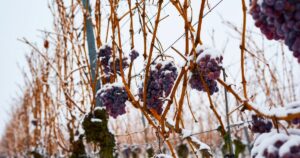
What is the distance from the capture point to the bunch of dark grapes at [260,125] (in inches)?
34.4

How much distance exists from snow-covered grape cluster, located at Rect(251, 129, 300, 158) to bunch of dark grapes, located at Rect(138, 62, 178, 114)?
27.7 inches

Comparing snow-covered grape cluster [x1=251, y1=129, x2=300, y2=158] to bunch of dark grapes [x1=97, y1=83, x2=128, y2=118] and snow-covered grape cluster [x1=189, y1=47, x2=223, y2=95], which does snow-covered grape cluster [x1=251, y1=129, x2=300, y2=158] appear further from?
bunch of dark grapes [x1=97, y1=83, x2=128, y2=118]

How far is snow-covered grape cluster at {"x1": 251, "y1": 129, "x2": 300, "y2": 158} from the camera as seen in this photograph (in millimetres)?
599

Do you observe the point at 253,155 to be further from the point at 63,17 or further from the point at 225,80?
the point at 63,17

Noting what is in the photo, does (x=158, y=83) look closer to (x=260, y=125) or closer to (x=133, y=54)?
(x=133, y=54)

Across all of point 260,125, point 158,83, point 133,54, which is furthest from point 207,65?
point 133,54

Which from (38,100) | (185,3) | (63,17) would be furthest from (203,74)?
(38,100)

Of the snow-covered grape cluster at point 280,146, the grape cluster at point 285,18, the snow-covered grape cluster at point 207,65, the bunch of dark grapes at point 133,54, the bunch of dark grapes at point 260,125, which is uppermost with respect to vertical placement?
the bunch of dark grapes at point 133,54

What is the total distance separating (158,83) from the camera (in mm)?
1364

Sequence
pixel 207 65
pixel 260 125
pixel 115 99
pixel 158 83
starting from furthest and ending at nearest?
Result: pixel 115 99 → pixel 158 83 → pixel 207 65 → pixel 260 125

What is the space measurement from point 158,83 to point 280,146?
77 centimetres

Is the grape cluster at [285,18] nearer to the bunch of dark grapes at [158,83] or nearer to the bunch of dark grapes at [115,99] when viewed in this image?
the bunch of dark grapes at [158,83]

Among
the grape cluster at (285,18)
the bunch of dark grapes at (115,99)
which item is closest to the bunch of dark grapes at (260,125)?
the grape cluster at (285,18)

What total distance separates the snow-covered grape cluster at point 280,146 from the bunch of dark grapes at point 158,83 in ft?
2.31
